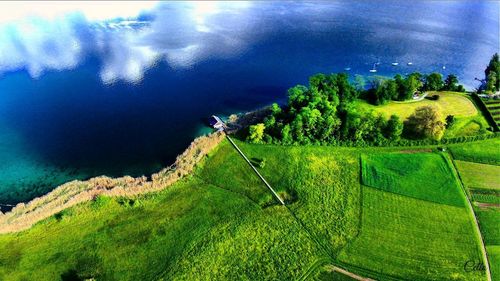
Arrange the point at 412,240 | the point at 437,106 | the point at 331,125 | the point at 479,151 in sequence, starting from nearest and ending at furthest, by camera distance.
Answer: the point at 412,240 → the point at 479,151 → the point at 331,125 → the point at 437,106

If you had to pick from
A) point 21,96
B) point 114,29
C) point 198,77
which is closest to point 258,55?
point 198,77

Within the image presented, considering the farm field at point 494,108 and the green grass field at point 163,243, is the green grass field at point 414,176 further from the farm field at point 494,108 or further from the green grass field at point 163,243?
the farm field at point 494,108

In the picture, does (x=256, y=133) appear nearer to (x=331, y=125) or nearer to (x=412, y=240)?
(x=331, y=125)

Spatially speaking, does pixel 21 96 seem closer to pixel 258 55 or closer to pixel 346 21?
pixel 258 55

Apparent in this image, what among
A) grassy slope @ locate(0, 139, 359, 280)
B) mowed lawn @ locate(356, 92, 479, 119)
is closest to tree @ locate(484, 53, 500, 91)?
mowed lawn @ locate(356, 92, 479, 119)

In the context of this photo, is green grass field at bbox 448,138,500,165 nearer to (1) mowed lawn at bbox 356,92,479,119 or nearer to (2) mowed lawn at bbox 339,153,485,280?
(2) mowed lawn at bbox 339,153,485,280

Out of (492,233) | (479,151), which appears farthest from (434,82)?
(492,233)

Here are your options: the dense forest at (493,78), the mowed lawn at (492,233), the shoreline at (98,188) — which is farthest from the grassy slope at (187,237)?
the dense forest at (493,78)
